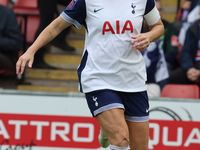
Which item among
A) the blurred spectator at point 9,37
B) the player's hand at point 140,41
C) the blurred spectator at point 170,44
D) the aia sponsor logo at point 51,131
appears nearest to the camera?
the player's hand at point 140,41

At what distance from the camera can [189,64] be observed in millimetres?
4414

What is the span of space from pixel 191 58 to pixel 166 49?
0.38 m

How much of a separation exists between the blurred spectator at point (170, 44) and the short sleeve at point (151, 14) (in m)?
1.87

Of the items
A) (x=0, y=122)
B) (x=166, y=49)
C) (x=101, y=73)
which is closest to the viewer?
(x=101, y=73)

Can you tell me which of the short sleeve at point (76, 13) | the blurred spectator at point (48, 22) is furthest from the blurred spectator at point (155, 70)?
the short sleeve at point (76, 13)

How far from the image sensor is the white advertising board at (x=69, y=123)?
13.8ft

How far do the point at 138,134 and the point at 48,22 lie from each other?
229cm

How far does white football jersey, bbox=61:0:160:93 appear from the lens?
8.21 ft

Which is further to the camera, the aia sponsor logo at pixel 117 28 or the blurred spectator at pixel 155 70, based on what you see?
the blurred spectator at pixel 155 70

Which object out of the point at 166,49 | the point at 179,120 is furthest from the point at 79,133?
the point at 166,49

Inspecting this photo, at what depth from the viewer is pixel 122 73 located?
2.55m

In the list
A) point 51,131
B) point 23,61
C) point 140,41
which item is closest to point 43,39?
point 23,61

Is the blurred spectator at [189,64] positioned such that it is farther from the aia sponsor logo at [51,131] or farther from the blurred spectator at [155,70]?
the aia sponsor logo at [51,131]

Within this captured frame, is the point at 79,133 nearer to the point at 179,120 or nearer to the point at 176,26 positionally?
the point at 179,120
